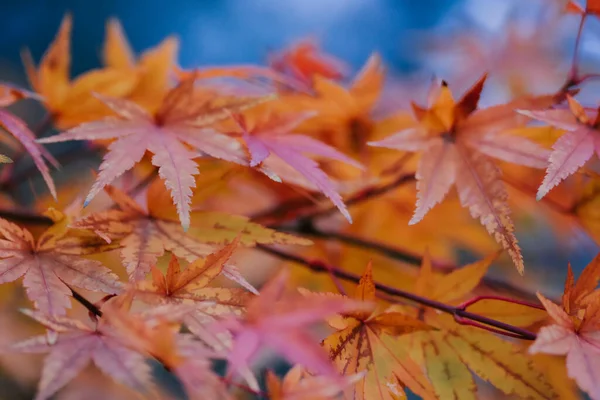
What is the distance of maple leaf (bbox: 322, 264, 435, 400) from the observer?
39 cm

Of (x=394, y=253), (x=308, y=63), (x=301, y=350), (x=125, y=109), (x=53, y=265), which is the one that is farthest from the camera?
(x=308, y=63)

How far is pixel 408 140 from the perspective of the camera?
0.50 m

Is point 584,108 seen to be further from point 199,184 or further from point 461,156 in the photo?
point 199,184

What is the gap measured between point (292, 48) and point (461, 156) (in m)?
0.59

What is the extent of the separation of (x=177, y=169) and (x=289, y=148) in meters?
0.11

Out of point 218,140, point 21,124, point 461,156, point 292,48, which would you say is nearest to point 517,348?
point 461,156

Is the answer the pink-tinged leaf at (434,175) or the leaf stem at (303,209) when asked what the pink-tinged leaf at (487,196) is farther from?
the leaf stem at (303,209)

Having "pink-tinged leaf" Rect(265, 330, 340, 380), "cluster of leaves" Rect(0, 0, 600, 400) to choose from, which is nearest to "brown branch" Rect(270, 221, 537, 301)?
"cluster of leaves" Rect(0, 0, 600, 400)

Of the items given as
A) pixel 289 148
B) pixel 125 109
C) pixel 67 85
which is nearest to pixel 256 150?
pixel 289 148

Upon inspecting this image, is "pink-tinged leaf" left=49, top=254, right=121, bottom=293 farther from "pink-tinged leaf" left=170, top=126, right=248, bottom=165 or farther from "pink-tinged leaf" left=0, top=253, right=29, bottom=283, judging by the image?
"pink-tinged leaf" left=170, top=126, right=248, bottom=165

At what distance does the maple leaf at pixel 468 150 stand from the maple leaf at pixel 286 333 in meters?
0.15

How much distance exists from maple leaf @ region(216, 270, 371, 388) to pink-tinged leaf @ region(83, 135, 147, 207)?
0.17m

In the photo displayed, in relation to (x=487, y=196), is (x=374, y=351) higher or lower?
lower

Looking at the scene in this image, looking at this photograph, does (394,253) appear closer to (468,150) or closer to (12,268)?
(468,150)
